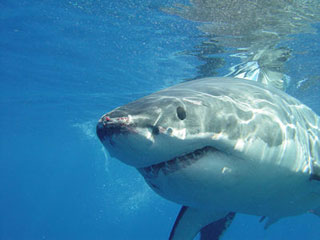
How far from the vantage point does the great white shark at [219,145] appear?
5.76 feet

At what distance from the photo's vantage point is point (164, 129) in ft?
5.68

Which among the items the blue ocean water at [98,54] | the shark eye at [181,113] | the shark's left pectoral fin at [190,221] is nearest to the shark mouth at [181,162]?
the shark eye at [181,113]

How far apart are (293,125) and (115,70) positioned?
37.5 ft

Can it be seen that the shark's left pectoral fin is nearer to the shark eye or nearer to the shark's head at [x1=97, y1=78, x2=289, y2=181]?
the shark's head at [x1=97, y1=78, x2=289, y2=181]

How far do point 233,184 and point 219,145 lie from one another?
0.58m

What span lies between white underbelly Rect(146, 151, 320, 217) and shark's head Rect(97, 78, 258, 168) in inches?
7.1

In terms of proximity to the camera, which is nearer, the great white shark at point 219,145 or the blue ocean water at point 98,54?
the great white shark at point 219,145

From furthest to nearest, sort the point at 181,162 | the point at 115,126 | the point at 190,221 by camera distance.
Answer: the point at 190,221
the point at 181,162
the point at 115,126

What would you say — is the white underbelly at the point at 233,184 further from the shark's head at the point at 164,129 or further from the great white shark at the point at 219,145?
the shark's head at the point at 164,129

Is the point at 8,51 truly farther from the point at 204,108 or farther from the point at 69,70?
the point at 204,108

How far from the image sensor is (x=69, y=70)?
1327 cm

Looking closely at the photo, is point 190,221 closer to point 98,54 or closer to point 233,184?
point 233,184

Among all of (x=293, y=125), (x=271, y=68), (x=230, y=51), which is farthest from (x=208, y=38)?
(x=293, y=125)

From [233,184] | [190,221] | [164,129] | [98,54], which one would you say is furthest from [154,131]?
[98,54]
